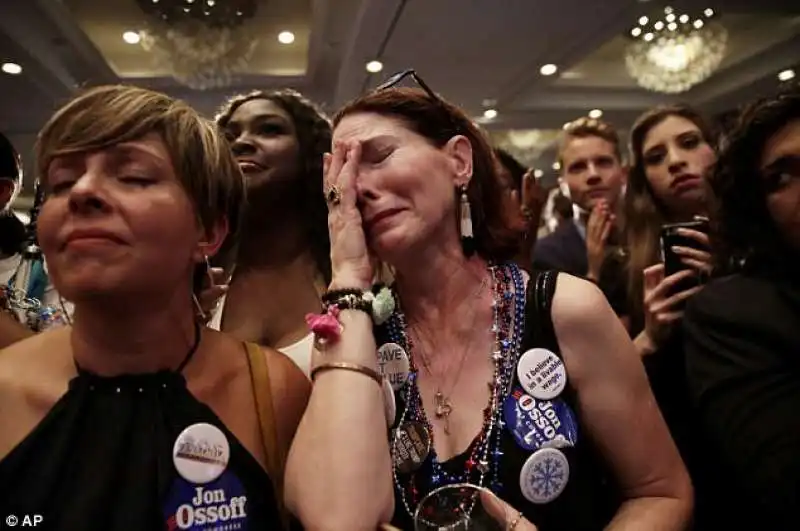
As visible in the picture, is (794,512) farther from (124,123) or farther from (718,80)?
(718,80)

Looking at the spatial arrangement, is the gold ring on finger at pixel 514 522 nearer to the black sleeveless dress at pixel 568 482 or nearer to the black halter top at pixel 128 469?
the black sleeveless dress at pixel 568 482

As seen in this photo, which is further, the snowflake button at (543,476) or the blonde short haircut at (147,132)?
the snowflake button at (543,476)

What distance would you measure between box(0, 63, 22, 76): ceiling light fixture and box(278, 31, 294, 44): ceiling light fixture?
177 centimetres

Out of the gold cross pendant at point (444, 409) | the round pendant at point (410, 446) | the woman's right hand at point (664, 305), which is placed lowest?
the round pendant at point (410, 446)

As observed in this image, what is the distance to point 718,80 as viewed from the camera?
633cm

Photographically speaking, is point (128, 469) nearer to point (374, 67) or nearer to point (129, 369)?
point (129, 369)

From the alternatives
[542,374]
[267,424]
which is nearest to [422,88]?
[542,374]

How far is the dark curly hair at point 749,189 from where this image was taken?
125 cm

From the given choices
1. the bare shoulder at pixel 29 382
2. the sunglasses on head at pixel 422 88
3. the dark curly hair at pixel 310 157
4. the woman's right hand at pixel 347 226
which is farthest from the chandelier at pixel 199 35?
the bare shoulder at pixel 29 382

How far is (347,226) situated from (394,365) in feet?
0.79

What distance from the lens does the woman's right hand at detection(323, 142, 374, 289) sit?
1103mm

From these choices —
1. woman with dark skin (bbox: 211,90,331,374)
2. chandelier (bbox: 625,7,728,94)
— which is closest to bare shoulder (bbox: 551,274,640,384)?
woman with dark skin (bbox: 211,90,331,374)

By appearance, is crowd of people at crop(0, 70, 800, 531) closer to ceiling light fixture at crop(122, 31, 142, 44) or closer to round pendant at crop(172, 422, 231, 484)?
round pendant at crop(172, 422, 231, 484)

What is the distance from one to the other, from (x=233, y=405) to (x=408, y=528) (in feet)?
1.06
